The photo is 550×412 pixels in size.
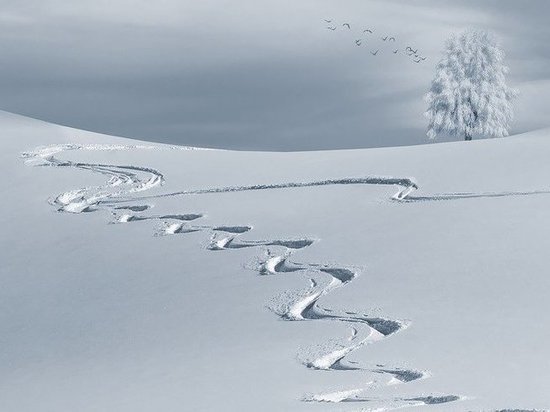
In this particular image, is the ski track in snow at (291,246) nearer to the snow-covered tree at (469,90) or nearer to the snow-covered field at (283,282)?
the snow-covered field at (283,282)

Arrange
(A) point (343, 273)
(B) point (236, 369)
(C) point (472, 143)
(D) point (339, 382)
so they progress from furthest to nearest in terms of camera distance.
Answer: (C) point (472, 143)
(A) point (343, 273)
(B) point (236, 369)
(D) point (339, 382)

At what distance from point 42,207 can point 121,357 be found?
10092 mm

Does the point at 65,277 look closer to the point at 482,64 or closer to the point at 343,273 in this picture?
the point at 343,273

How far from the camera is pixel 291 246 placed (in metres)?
19.8

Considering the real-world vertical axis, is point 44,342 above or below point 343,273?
below

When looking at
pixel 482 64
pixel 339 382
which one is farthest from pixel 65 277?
pixel 482 64

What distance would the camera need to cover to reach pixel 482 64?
50438 millimetres

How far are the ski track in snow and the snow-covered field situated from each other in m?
0.05

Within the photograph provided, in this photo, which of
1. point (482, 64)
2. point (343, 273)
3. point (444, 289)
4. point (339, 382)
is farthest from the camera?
point (482, 64)

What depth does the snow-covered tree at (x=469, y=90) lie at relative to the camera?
49.7 meters

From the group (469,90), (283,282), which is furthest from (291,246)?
(469,90)

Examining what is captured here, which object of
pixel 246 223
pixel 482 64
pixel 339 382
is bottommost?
pixel 339 382

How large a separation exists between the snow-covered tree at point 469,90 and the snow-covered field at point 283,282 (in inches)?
870

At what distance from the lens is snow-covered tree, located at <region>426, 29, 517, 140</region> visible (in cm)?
4969
